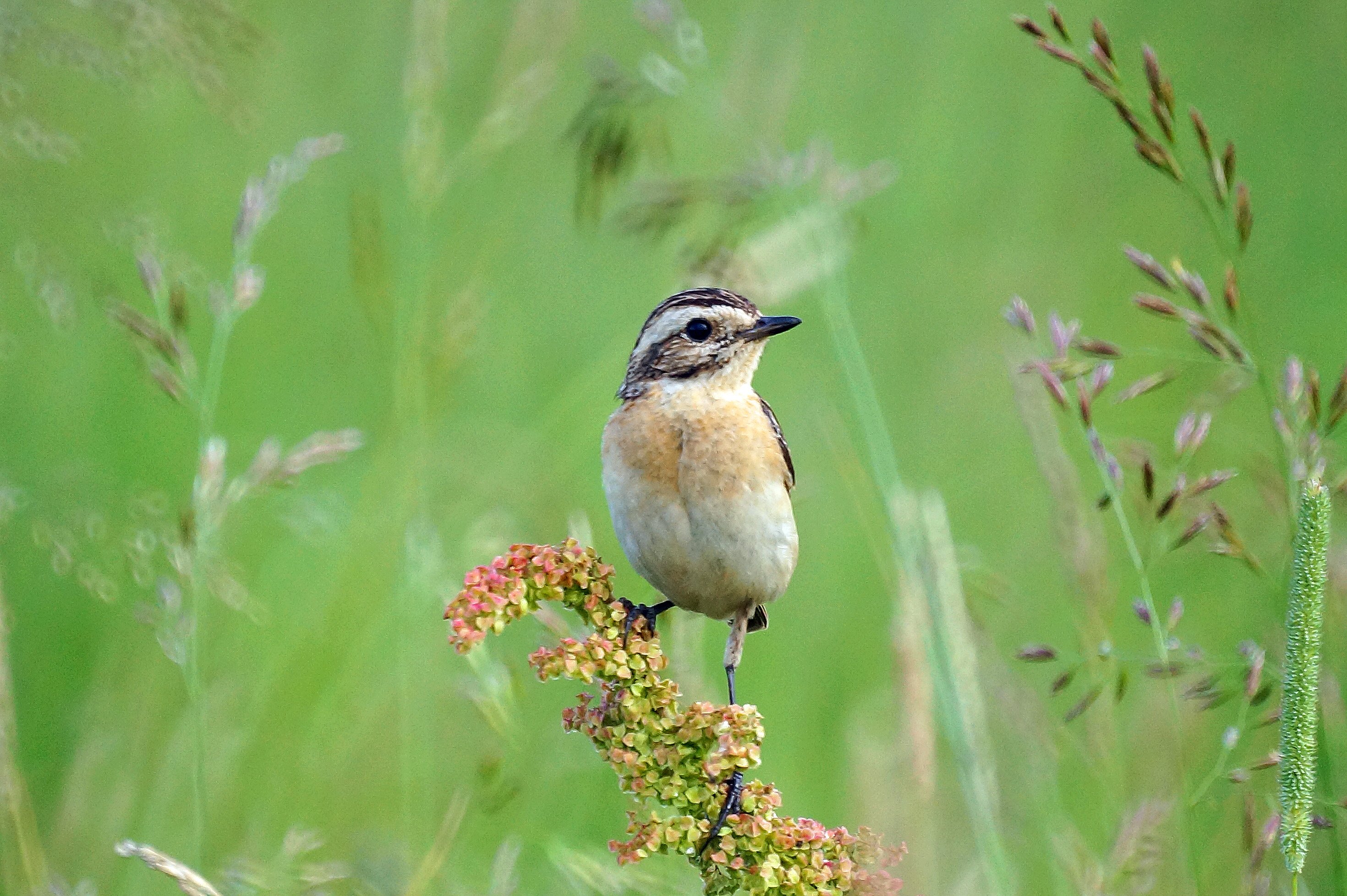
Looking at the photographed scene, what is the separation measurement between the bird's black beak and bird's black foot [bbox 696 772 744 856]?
163 centimetres

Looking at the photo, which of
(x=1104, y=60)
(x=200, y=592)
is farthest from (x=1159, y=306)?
(x=200, y=592)

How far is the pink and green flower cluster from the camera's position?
6.73ft

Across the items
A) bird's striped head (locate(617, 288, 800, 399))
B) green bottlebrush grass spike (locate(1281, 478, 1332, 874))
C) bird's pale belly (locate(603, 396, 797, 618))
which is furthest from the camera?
bird's striped head (locate(617, 288, 800, 399))

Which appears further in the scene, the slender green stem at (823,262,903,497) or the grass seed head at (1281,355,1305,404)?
the slender green stem at (823,262,903,497)

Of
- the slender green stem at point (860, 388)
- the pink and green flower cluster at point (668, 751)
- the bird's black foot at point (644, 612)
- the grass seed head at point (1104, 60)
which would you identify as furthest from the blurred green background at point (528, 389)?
the pink and green flower cluster at point (668, 751)

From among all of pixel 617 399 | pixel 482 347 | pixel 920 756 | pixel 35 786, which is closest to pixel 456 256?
pixel 482 347

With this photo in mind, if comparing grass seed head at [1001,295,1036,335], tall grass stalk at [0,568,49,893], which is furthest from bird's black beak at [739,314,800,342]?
tall grass stalk at [0,568,49,893]

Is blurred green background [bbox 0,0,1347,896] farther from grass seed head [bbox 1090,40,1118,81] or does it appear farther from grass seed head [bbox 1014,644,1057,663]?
grass seed head [bbox 1090,40,1118,81]

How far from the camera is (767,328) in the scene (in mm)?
3830

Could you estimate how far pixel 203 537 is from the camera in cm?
309

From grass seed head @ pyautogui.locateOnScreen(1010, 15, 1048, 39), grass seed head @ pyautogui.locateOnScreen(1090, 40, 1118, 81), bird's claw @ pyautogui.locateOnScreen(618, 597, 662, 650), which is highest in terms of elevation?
grass seed head @ pyautogui.locateOnScreen(1010, 15, 1048, 39)

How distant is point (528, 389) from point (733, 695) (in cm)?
239

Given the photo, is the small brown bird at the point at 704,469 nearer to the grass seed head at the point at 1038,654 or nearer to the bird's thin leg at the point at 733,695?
the bird's thin leg at the point at 733,695

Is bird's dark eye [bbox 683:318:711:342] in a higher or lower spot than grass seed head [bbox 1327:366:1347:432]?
higher
